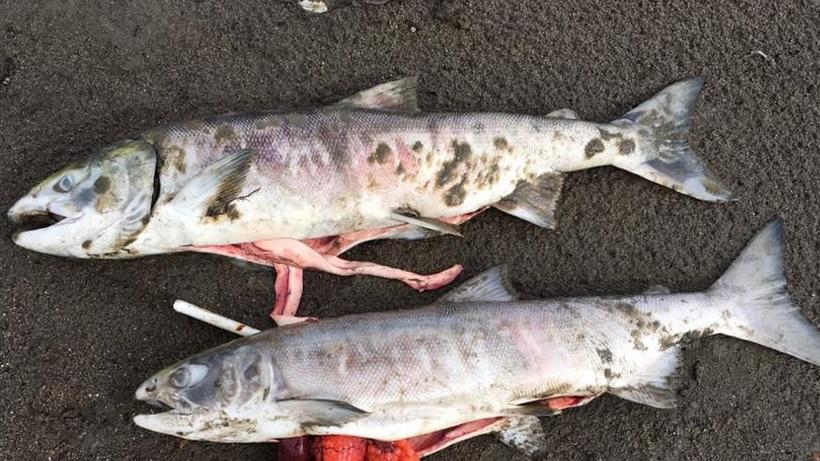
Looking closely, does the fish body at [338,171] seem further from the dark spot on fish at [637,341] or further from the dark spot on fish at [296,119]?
the dark spot on fish at [637,341]

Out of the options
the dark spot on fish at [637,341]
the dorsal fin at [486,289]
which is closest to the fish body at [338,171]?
the dorsal fin at [486,289]

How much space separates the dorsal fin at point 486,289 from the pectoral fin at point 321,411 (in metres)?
0.96

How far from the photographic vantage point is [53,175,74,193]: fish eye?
3.87 metres

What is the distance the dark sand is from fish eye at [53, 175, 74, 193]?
0.58 metres

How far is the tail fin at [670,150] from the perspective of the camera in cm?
455

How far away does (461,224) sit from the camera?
15.0ft

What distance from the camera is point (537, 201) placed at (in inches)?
173

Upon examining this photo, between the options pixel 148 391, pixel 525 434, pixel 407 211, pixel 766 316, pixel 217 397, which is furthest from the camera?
pixel 766 316

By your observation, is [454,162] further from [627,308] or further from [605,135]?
[627,308]

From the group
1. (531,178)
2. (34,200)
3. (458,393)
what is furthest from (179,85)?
(458,393)

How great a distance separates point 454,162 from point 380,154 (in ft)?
1.56

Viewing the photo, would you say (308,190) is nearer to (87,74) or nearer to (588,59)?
(87,74)

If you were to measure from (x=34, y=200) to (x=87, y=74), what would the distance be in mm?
1081

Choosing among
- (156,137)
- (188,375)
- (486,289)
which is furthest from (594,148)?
(188,375)
